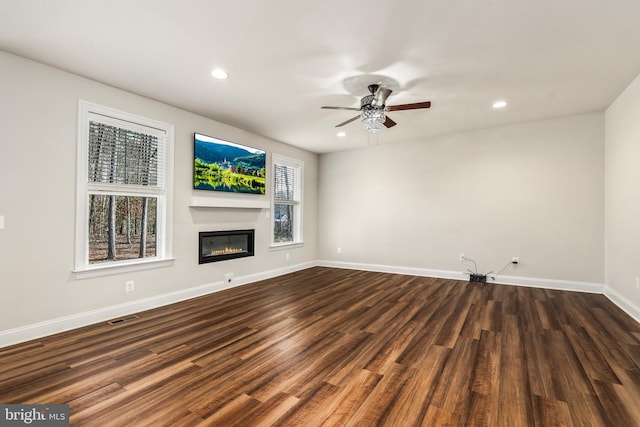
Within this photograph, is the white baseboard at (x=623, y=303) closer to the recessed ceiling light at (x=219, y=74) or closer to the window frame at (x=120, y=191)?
the recessed ceiling light at (x=219, y=74)

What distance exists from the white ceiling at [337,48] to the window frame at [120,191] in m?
0.37

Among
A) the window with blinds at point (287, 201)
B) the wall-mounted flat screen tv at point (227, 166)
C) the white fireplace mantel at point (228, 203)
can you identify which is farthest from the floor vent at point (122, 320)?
the window with blinds at point (287, 201)

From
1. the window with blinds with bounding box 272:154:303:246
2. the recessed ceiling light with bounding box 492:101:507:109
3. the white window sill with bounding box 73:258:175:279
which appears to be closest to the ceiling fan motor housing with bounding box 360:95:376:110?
the recessed ceiling light with bounding box 492:101:507:109

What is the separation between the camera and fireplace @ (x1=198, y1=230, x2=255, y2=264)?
4578 millimetres

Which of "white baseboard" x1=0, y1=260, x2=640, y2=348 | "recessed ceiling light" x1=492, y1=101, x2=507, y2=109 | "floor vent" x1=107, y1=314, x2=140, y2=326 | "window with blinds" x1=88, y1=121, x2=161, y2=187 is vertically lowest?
"floor vent" x1=107, y1=314, x2=140, y2=326

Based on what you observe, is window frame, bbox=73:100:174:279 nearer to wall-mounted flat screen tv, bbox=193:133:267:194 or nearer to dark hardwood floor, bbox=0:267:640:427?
wall-mounted flat screen tv, bbox=193:133:267:194

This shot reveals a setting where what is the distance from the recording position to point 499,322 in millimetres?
3375

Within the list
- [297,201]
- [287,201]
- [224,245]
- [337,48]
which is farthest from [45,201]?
[297,201]

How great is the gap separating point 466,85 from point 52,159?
4497 millimetres

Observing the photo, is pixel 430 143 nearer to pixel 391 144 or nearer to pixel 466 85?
pixel 391 144

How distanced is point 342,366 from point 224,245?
317cm

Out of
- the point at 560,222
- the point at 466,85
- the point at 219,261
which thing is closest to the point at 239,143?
the point at 219,261

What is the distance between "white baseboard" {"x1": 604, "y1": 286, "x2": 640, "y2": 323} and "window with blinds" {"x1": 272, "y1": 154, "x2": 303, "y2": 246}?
5126 mm

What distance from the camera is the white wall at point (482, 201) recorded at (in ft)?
15.3
